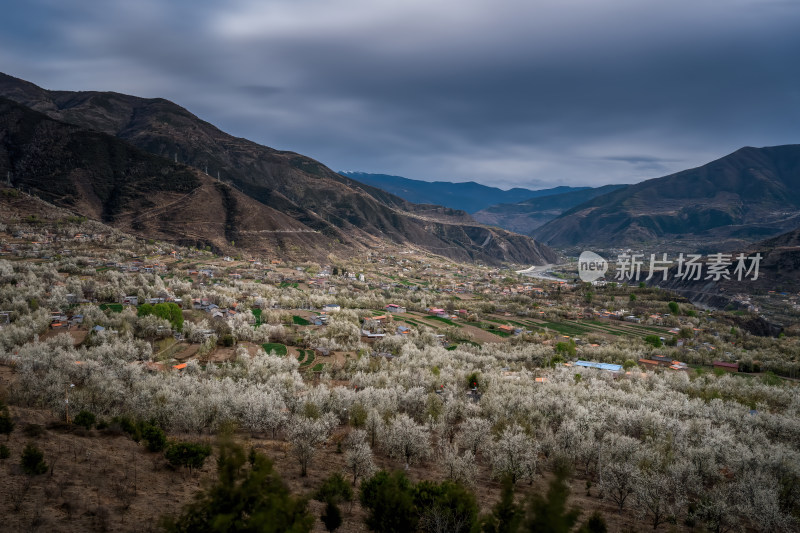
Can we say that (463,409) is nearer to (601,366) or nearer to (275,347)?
(601,366)

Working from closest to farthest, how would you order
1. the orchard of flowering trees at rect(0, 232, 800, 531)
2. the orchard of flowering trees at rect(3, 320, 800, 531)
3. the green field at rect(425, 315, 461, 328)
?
the orchard of flowering trees at rect(3, 320, 800, 531), the orchard of flowering trees at rect(0, 232, 800, 531), the green field at rect(425, 315, 461, 328)

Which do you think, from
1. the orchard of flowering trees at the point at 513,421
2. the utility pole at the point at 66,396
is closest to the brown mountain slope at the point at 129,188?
the orchard of flowering trees at the point at 513,421

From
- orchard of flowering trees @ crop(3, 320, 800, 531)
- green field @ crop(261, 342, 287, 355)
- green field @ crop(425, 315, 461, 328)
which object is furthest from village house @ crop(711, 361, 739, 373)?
green field @ crop(261, 342, 287, 355)

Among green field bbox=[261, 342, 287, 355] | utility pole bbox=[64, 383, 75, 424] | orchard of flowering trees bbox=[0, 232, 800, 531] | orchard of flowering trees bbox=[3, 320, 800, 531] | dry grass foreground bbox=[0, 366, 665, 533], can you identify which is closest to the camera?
dry grass foreground bbox=[0, 366, 665, 533]

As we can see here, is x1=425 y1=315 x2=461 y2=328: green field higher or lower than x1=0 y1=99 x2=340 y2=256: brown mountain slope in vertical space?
lower

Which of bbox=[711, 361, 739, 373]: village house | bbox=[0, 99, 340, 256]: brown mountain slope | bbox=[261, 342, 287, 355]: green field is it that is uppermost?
bbox=[0, 99, 340, 256]: brown mountain slope

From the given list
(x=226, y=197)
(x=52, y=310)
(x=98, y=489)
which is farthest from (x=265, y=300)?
(x=226, y=197)

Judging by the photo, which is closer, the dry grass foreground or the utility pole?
the dry grass foreground

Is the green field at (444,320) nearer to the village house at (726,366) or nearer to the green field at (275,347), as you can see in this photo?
the green field at (275,347)

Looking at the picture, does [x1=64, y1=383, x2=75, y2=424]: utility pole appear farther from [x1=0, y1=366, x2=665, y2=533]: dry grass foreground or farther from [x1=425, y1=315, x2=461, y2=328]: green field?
[x1=425, y1=315, x2=461, y2=328]: green field
